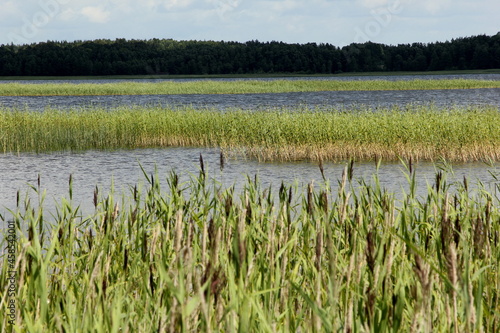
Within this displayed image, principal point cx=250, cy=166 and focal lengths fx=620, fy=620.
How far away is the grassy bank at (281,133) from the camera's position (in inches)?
701

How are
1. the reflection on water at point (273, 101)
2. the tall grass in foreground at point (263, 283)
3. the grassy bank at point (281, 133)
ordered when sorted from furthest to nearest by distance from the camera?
the reflection on water at point (273, 101) < the grassy bank at point (281, 133) < the tall grass in foreground at point (263, 283)

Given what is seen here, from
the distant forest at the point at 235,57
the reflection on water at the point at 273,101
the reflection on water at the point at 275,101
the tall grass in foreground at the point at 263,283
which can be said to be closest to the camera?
the tall grass in foreground at the point at 263,283

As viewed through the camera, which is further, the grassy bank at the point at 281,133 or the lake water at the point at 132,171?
the grassy bank at the point at 281,133

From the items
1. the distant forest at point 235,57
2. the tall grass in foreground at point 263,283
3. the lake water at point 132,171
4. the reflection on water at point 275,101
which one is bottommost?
the lake water at point 132,171

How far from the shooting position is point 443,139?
18.0 meters

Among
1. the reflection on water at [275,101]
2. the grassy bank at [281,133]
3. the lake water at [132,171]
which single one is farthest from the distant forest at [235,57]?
the lake water at [132,171]

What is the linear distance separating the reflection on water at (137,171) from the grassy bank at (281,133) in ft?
2.06

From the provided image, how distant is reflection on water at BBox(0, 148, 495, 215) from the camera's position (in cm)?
1403

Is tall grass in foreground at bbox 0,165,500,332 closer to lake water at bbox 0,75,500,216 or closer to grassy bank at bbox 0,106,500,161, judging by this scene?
lake water at bbox 0,75,500,216

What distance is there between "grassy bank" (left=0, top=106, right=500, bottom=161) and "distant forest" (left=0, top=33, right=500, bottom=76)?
315 ft

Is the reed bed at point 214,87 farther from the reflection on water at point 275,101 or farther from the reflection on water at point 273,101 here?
the reflection on water at point 275,101

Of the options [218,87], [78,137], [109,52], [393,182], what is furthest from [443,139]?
[109,52]

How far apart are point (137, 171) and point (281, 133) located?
5042 millimetres

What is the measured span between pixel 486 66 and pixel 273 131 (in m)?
114
